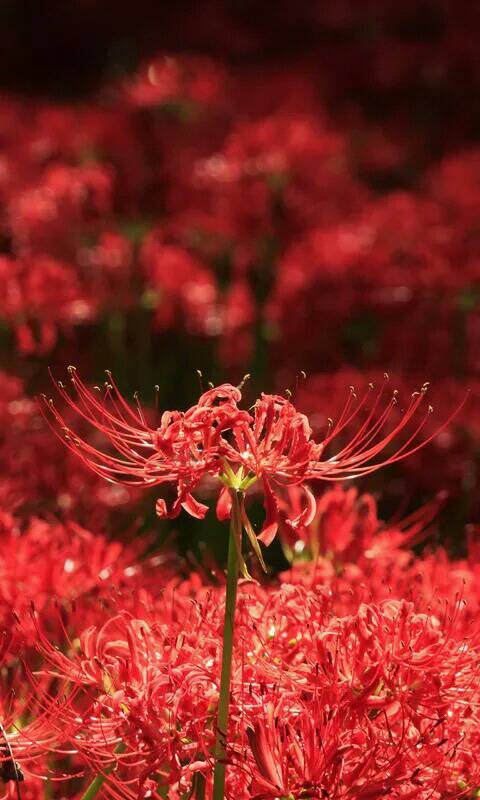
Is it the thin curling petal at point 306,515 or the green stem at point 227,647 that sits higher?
the thin curling petal at point 306,515

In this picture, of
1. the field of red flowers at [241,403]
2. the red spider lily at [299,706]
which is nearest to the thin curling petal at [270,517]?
the field of red flowers at [241,403]

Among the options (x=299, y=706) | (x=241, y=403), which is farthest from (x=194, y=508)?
(x=241, y=403)

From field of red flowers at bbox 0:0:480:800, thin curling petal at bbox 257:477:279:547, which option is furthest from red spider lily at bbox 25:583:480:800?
thin curling petal at bbox 257:477:279:547

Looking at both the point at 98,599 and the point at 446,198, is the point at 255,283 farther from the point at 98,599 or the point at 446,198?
the point at 98,599

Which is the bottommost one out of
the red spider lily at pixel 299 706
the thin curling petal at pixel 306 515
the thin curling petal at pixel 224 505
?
the red spider lily at pixel 299 706

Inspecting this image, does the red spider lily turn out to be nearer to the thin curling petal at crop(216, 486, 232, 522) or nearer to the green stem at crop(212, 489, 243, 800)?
the green stem at crop(212, 489, 243, 800)

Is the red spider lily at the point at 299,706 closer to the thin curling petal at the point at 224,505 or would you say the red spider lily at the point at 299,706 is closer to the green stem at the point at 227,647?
the green stem at the point at 227,647
